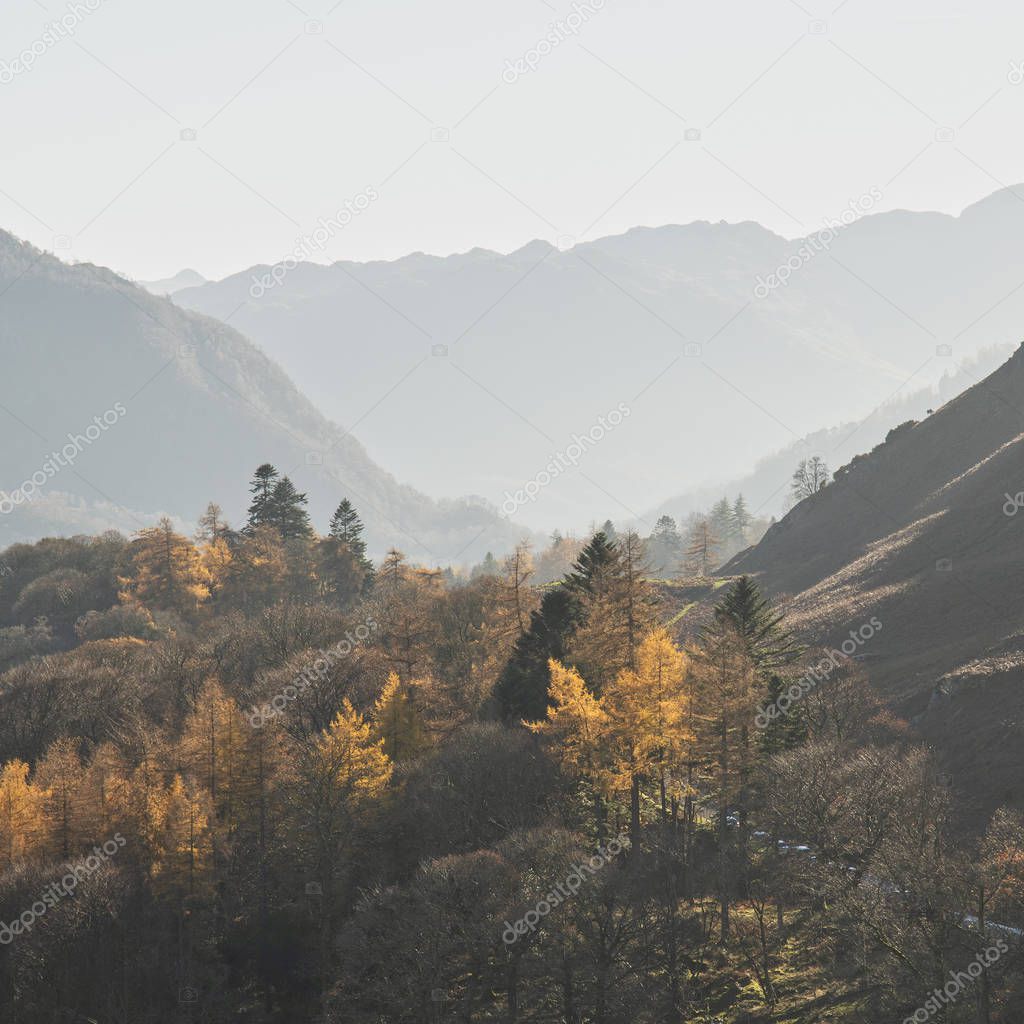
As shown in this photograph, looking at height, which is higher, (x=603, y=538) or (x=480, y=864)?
(x=603, y=538)

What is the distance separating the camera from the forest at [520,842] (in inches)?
1468

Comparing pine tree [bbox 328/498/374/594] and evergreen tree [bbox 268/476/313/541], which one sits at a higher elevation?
evergreen tree [bbox 268/476/313/541]

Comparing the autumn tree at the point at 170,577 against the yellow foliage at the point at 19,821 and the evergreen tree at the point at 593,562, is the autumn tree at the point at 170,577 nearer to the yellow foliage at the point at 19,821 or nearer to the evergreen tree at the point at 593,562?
the yellow foliage at the point at 19,821

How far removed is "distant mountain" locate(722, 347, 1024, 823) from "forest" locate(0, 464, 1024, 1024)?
3149 millimetres

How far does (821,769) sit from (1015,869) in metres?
9.38

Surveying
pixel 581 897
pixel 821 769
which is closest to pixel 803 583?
pixel 821 769

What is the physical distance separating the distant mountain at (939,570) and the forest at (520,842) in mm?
3149

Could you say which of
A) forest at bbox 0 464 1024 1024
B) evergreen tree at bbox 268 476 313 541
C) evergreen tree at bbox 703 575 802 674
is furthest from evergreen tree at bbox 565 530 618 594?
evergreen tree at bbox 268 476 313 541

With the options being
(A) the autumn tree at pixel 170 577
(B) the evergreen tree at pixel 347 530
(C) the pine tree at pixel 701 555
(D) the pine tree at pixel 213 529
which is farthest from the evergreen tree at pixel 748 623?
(C) the pine tree at pixel 701 555

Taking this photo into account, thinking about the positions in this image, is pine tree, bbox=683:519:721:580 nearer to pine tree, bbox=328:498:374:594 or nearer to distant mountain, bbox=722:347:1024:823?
distant mountain, bbox=722:347:1024:823

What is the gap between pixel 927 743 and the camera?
180 feet

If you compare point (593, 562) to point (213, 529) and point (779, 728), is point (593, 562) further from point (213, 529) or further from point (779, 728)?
point (213, 529)

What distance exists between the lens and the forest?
3728 cm

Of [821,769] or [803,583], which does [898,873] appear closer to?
[821,769]
